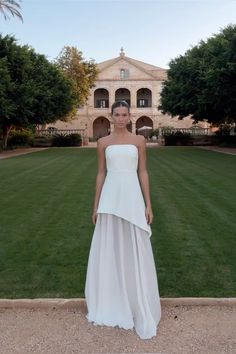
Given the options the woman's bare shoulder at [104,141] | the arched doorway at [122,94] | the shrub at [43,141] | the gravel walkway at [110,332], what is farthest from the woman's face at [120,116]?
the arched doorway at [122,94]

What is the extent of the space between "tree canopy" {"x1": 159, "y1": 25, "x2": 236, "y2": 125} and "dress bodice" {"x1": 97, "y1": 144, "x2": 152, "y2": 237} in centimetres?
2329

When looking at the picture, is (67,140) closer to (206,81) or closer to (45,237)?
(206,81)

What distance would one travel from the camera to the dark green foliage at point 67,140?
48312mm

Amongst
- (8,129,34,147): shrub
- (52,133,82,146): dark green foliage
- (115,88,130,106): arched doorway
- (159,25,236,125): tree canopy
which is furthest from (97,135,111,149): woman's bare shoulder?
(115,88,130,106): arched doorway

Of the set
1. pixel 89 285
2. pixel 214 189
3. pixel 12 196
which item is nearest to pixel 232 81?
pixel 214 189

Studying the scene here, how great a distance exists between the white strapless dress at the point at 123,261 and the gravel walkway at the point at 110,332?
137mm

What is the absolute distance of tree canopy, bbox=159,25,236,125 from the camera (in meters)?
27.3

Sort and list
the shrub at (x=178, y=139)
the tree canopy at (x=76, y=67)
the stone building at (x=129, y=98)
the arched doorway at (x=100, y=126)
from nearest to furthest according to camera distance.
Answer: the shrub at (x=178, y=139), the tree canopy at (x=76, y=67), the stone building at (x=129, y=98), the arched doorway at (x=100, y=126)

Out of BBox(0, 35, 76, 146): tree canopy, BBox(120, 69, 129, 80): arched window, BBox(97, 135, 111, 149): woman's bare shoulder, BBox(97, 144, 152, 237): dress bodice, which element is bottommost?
BBox(97, 144, 152, 237): dress bodice

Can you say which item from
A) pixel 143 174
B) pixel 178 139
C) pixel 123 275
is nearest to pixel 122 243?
pixel 123 275

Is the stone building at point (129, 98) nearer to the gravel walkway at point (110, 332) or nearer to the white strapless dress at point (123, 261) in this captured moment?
the gravel walkway at point (110, 332)

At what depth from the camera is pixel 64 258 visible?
634cm

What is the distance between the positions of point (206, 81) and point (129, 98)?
145 ft

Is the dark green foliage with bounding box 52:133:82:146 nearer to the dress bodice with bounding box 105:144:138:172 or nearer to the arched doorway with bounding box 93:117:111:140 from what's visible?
the arched doorway with bounding box 93:117:111:140
